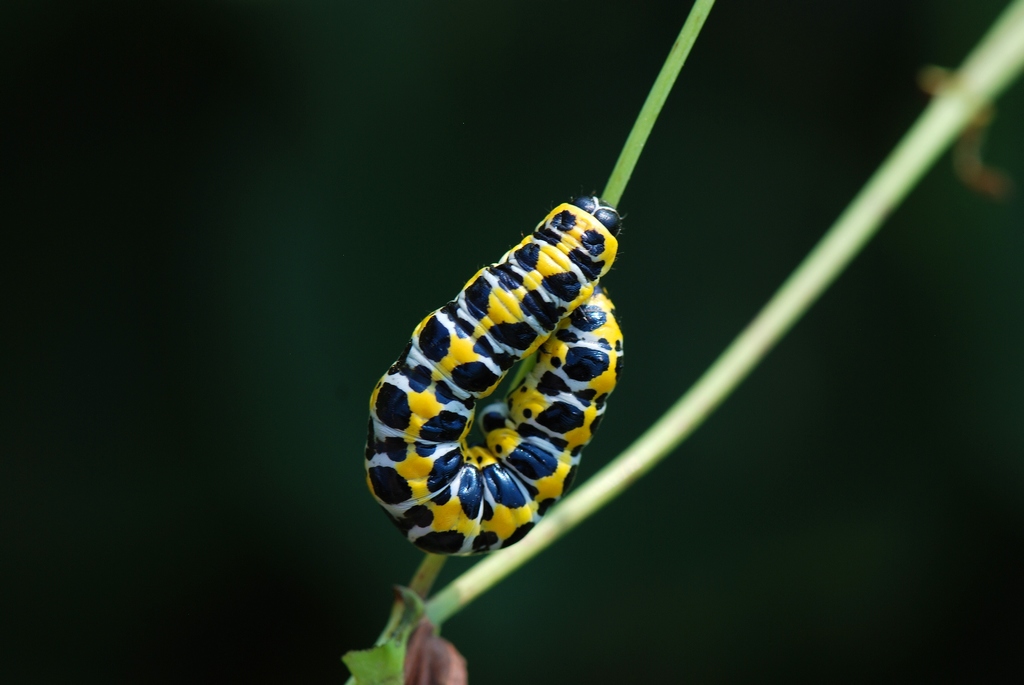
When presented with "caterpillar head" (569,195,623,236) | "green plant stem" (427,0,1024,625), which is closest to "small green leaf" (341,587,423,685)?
"green plant stem" (427,0,1024,625)

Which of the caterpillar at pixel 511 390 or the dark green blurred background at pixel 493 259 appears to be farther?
the dark green blurred background at pixel 493 259

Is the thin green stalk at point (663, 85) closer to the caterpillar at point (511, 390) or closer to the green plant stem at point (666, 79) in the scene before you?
the green plant stem at point (666, 79)

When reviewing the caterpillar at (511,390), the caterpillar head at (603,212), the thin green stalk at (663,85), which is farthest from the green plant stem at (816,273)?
the thin green stalk at (663,85)

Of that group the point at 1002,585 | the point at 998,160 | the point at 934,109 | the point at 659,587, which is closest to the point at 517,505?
the point at 934,109

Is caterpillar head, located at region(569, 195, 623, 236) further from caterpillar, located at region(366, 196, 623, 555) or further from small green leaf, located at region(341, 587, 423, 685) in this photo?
small green leaf, located at region(341, 587, 423, 685)

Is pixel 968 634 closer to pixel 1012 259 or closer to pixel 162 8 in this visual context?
pixel 1012 259

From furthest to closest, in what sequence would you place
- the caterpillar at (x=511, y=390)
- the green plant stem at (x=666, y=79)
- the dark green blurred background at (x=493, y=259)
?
the dark green blurred background at (x=493, y=259) < the caterpillar at (x=511, y=390) < the green plant stem at (x=666, y=79)

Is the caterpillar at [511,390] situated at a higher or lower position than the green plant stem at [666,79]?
lower
